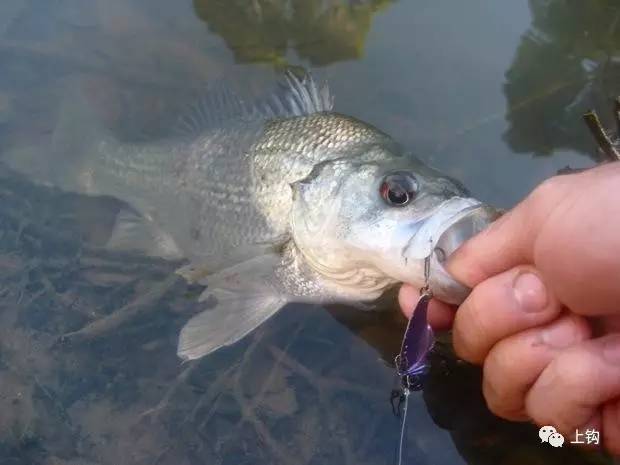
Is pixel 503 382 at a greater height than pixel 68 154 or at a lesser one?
greater

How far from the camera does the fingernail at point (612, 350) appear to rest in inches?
57.9

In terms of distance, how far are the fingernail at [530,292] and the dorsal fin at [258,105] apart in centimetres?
155

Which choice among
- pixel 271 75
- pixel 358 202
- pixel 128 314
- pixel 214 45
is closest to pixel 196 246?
pixel 128 314

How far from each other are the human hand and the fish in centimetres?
16

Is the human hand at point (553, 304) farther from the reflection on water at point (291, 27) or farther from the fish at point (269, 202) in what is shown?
the reflection on water at point (291, 27)

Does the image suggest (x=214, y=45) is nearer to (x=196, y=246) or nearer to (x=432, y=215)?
(x=196, y=246)

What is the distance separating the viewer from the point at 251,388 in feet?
8.12

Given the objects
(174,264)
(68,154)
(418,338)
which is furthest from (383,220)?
(68,154)

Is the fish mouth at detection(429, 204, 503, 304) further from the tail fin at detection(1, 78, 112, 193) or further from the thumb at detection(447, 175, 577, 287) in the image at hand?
the tail fin at detection(1, 78, 112, 193)

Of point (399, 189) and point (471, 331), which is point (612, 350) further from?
point (399, 189)

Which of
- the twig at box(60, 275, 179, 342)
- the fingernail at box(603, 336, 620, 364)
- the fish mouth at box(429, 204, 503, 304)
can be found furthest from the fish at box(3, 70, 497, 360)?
the fingernail at box(603, 336, 620, 364)

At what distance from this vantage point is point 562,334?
5.13 ft

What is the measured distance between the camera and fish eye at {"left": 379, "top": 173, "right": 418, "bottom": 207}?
213cm

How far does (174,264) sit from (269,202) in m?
0.67
